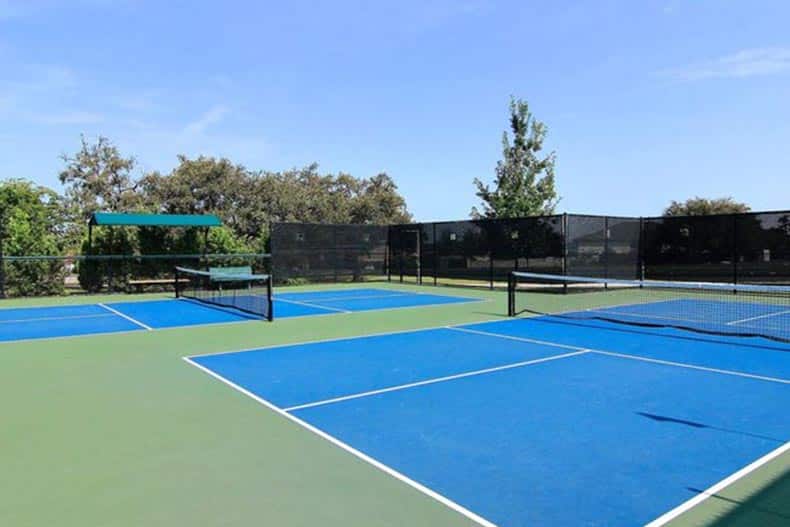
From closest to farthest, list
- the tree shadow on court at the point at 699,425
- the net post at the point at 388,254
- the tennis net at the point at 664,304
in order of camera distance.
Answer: the tree shadow on court at the point at 699,425 < the tennis net at the point at 664,304 < the net post at the point at 388,254

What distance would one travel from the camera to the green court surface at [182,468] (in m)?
3.22

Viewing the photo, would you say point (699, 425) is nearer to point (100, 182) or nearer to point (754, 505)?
point (754, 505)

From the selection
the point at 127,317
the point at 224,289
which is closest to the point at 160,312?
the point at 127,317

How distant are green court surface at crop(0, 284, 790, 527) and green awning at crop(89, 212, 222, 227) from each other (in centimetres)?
1117

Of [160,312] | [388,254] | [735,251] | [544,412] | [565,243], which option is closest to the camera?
[544,412]

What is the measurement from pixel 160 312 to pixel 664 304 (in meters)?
11.8

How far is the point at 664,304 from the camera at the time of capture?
14.0 m

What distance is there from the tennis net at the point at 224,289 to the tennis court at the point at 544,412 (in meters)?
5.65

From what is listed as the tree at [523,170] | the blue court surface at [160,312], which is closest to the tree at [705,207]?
the tree at [523,170]

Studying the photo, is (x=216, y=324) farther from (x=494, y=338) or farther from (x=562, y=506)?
(x=562, y=506)

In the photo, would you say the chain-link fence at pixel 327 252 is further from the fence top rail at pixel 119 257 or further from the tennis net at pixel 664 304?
the tennis net at pixel 664 304

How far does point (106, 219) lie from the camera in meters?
17.2

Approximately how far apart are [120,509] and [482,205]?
26.1 meters

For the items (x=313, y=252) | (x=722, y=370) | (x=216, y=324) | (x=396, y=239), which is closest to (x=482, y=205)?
(x=396, y=239)
